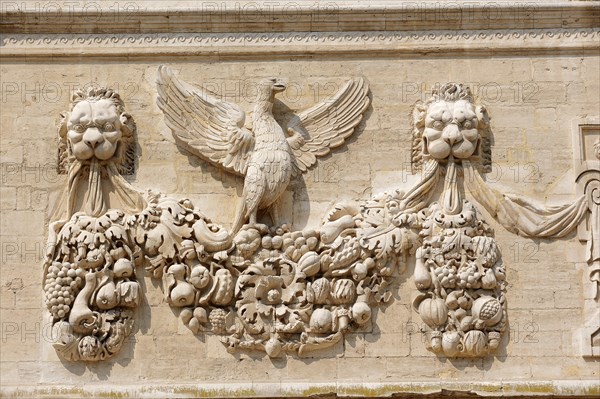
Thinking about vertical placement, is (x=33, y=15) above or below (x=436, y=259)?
above

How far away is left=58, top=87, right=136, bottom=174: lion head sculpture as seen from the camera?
14.9 metres

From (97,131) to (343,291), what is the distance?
218 centimetres

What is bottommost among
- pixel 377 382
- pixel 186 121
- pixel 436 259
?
pixel 377 382

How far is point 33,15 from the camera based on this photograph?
15.3 metres

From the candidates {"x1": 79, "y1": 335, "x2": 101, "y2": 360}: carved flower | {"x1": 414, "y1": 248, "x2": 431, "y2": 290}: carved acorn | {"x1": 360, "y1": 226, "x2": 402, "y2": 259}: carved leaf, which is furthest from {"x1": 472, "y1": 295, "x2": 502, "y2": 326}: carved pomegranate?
{"x1": 79, "y1": 335, "x2": 101, "y2": 360}: carved flower

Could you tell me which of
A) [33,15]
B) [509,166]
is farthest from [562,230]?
[33,15]

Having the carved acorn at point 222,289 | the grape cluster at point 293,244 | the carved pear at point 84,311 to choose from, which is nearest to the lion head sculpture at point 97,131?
the carved pear at point 84,311

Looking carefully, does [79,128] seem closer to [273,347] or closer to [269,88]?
[269,88]

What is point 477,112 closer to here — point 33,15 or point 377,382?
point 377,382

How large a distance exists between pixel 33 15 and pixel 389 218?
3120 millimetres

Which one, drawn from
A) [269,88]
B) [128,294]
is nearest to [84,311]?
[128,294]

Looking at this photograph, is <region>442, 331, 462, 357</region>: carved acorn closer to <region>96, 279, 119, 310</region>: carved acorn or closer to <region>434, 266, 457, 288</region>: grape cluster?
<region>434, 266, 457, 288</region>: grape cluster

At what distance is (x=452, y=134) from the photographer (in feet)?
48.9

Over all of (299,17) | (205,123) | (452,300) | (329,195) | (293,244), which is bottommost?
(452,300)
